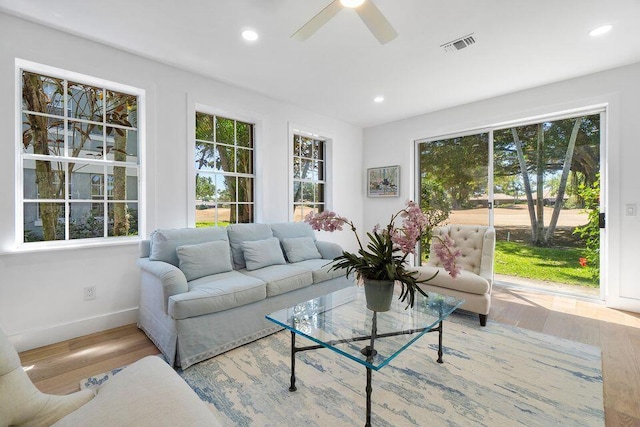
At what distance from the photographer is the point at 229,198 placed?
12.0ft

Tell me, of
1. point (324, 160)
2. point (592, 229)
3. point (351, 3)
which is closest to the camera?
point (351, 3)

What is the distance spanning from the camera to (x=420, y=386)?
1803 mm

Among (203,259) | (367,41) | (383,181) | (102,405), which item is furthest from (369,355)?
(383,181)

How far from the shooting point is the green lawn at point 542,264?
3.57m

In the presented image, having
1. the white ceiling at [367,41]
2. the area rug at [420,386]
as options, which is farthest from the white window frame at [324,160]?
the area rug at [420,386]

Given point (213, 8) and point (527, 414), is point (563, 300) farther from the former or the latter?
point (213, 8)

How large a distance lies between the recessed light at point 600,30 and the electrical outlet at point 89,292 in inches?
191

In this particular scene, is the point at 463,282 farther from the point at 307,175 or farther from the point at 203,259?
the point at 307,175

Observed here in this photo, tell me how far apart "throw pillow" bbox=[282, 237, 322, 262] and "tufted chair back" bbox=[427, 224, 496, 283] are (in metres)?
1.34

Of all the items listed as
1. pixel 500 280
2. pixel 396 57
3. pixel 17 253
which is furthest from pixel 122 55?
pixel 500 280

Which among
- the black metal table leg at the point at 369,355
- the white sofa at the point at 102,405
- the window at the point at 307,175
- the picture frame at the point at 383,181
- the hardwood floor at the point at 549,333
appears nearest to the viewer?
the white sofa at the point at 102,405

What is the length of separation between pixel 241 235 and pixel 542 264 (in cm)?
391

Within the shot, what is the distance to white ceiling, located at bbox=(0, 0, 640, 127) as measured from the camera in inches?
83.2

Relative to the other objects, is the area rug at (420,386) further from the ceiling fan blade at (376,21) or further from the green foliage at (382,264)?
the ceiling fan blade at (376,21)
